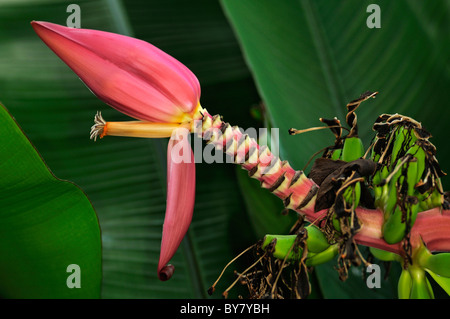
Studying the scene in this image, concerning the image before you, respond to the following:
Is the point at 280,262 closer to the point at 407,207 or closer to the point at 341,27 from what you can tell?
the point at 407,207

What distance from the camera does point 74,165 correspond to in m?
0.65

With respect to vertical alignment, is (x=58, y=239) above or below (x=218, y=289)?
above

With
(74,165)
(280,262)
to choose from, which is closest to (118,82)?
(280,262)

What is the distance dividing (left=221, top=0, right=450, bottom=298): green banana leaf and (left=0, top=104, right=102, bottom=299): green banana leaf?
0.25m

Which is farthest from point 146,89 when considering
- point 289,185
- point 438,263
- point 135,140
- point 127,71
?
point 135,140

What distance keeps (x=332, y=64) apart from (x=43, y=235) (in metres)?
0.40

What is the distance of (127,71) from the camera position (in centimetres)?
27

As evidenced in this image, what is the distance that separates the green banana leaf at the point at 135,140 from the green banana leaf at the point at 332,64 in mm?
202

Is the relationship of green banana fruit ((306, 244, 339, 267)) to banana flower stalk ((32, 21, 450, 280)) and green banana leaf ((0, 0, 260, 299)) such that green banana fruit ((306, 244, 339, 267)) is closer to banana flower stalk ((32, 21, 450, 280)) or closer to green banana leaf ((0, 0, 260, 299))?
banana flower stalk ((32, 21, 450, 280))

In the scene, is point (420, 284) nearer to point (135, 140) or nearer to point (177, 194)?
point (177, 194)

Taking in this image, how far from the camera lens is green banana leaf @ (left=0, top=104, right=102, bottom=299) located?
0.41m

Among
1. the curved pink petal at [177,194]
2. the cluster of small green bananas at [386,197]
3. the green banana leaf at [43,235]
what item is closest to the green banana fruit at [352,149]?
the cluster of small green bananas at [386,197]

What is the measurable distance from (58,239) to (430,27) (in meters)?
0.47

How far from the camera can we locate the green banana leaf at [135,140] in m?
0.64
